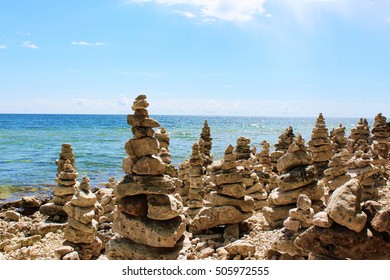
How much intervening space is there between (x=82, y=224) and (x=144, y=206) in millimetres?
4240

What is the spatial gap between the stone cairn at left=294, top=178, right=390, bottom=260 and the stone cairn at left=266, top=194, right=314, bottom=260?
7.54ft

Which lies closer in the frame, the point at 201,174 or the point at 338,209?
the point at 338,209

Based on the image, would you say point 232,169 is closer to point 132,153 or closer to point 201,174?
point 132,153

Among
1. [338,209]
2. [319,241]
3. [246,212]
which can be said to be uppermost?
[338,209]

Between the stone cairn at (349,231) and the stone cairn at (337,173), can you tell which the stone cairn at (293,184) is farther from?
the stone cairn at (349,231)

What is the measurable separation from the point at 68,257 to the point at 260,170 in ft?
A: 45.7

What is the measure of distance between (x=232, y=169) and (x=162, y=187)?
4448 millimetres

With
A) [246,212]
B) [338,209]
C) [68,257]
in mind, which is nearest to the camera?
[338,209]

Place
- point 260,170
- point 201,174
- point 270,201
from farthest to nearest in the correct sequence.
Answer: point 260,170
point 201,174
point 270,201

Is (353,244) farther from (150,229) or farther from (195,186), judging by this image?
(195,186)

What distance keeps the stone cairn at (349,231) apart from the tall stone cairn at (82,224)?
8.80 meters

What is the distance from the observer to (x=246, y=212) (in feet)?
45.6
